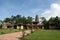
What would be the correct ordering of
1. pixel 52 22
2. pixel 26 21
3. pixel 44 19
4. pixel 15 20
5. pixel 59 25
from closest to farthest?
pixel 59 25
pixel 52 22
pixel 44 19
pixel 26 21
pixel 15 20

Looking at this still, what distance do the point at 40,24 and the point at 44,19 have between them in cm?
547

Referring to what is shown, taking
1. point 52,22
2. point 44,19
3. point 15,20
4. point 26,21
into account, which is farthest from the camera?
point 15,20

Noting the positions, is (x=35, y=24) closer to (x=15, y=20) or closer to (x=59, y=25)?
(x=59, y=25)

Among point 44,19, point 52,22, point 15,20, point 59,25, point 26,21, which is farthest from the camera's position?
point 15,20

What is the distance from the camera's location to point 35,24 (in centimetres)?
7600

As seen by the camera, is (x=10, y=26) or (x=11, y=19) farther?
(x=11, y=19)

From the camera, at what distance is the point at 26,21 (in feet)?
287

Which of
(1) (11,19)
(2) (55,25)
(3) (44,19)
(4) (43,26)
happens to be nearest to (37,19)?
(3) (44,19)

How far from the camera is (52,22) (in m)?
71.7

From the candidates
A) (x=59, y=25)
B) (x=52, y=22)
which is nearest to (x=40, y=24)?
(x=52, y=22)

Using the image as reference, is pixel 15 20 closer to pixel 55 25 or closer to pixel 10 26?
pixel 10 26

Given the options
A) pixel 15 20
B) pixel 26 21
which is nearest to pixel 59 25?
pixel 26 21

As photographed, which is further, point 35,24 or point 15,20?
point 15,20

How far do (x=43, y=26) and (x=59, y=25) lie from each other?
1062cm
